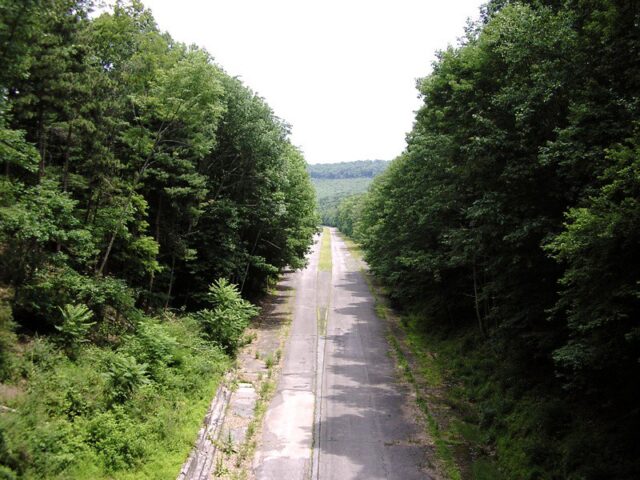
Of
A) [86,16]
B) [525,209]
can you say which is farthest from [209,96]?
[525,209]

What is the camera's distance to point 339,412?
18359 millimetres

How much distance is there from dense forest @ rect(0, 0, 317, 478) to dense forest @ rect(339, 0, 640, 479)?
10117mm

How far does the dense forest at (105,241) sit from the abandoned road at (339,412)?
3065 millimetres

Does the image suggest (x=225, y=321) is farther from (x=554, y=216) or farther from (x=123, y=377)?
(x=554, y=216)

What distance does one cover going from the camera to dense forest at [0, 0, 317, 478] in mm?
11734

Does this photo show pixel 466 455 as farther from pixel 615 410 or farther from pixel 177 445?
pixel 177 445

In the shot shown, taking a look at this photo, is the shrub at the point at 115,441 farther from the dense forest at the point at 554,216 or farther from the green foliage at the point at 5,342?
the dense forest at the point at 554,216

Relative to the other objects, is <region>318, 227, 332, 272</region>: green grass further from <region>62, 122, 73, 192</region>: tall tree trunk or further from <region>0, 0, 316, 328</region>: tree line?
<region>62, 122, 73, 192</region>: tall tree trunk

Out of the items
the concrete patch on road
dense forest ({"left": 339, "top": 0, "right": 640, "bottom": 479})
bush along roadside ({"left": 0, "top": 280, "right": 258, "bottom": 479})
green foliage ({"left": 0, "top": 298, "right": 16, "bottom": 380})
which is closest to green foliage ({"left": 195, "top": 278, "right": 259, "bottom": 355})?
the concrete patch on road

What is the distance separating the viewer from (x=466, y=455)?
15188 mm

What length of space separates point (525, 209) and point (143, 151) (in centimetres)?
1506

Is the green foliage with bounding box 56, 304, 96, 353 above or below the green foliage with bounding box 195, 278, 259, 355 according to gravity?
above

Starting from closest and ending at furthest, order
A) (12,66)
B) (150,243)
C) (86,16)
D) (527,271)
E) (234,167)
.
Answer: (12,66)
(527,271)
(86,16)
(150,243)
(234,167)

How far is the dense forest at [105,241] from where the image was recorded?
38.5 feet
